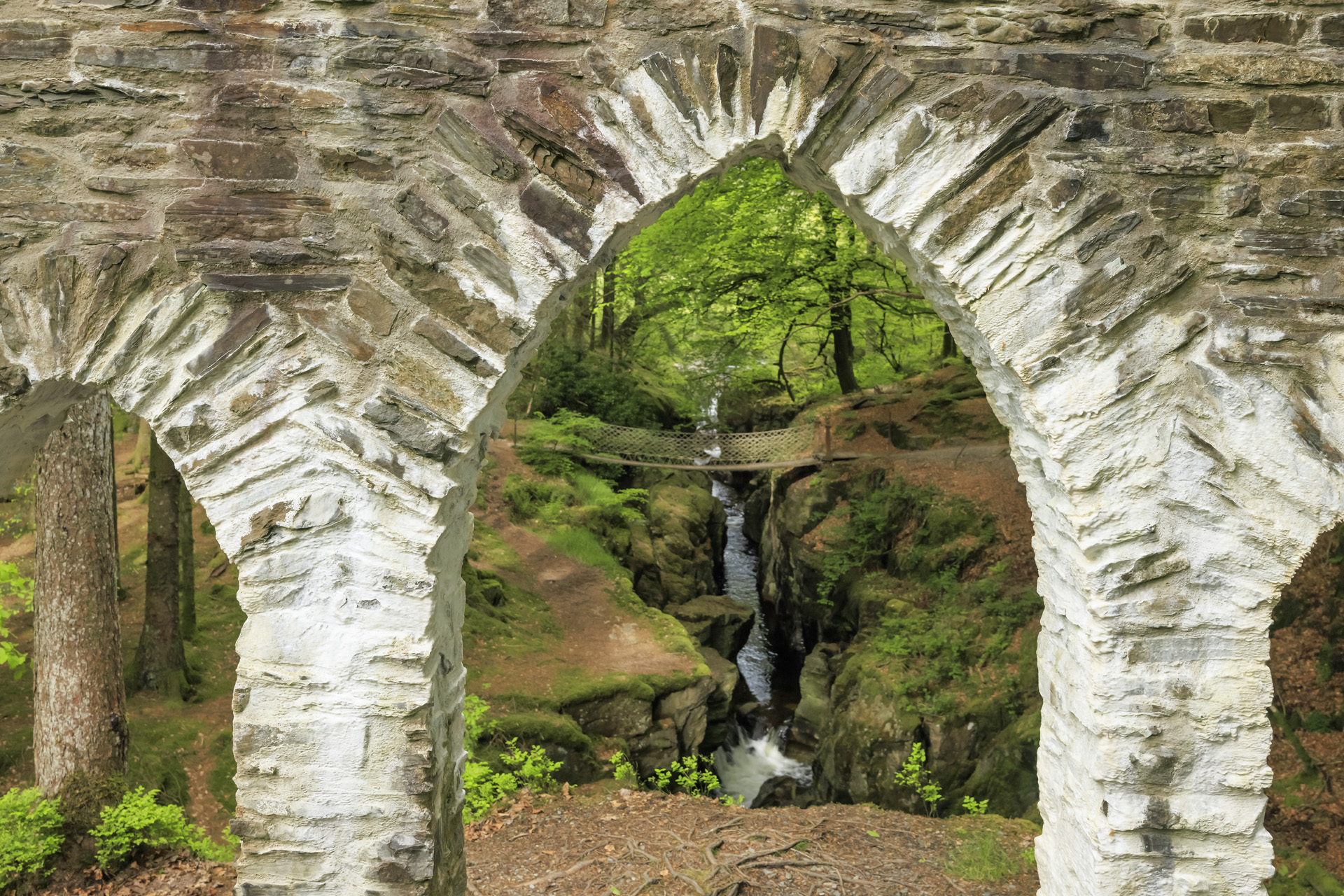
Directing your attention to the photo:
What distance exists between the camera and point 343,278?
260 cm

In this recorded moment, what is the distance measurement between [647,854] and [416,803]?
271 centimetres

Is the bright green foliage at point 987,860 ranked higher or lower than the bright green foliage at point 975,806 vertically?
lower

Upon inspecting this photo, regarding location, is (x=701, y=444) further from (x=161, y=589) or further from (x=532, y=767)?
(x=161, y=589)

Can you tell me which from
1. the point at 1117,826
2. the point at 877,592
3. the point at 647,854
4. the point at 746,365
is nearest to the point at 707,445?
the point at 746,365

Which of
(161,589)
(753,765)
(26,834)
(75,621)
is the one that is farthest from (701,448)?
(26,834)

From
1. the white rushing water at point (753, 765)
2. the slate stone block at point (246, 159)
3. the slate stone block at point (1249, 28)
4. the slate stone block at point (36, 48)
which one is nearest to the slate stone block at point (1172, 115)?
the slate stone block at point (1249, 28)

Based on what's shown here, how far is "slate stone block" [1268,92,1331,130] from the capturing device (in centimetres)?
262

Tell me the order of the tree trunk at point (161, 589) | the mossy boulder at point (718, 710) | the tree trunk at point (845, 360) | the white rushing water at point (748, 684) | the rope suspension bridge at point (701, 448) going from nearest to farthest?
the tree trunk at point (161, 589) → the mossy boulder at point (718, 710) → the white rushing water at point (748, 684) → the rope suspension bridge at point (701, 448) → the tree trunk at point (845, 360)

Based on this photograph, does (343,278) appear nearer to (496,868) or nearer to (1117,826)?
(1117,826)

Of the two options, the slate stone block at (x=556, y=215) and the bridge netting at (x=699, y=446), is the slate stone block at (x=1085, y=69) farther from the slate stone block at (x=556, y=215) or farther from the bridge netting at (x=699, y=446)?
the bridge netting at (x=699, y=446)

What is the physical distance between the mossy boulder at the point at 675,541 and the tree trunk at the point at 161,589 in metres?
5.11

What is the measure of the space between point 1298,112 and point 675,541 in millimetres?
9325

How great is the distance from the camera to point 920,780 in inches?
279

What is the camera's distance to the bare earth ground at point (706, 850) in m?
4.76
